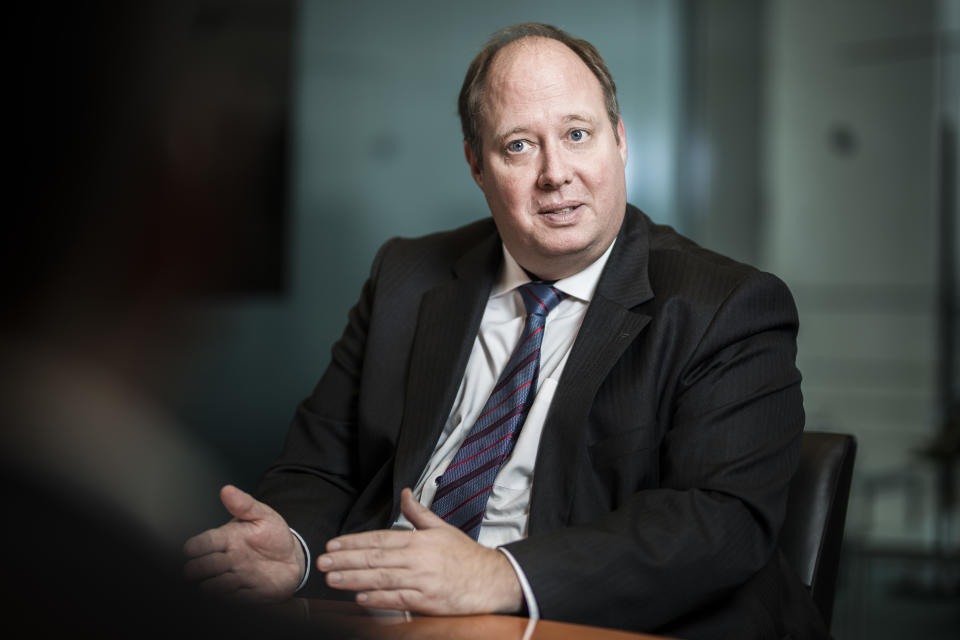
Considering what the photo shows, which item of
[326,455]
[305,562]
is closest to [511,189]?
[326,455]

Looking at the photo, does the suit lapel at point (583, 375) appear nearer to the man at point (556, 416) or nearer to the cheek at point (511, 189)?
the man at point (556, 416)

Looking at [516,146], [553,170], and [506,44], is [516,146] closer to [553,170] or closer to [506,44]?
[553,170]

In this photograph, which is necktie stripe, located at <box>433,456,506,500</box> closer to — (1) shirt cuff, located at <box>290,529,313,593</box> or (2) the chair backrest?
(1) shirt cuff, located at <box>290,529,313,593</box>

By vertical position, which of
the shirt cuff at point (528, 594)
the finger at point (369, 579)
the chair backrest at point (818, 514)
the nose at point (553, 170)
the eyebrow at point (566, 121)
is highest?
the eyebrow at point (566, 121)

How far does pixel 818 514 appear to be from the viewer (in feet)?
5.23

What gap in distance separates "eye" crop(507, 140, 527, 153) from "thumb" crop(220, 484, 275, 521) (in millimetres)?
853

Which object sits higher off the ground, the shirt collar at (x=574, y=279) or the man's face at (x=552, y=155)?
the man's face at (x=552, y=155)

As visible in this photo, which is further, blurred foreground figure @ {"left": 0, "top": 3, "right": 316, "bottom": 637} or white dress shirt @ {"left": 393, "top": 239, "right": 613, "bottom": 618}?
white dress shirt @ {"left": 393, "top": 239, "right": 613, "bottom": 618}

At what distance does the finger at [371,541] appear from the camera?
46.9 inches

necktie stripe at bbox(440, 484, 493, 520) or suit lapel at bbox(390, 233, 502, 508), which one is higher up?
suit lapel at bbox(390, 233, 502, 508)

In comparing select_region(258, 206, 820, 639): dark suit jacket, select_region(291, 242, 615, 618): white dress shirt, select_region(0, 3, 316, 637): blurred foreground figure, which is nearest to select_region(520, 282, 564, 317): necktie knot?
select_region(291, 242, 615, 618): white dress shirt

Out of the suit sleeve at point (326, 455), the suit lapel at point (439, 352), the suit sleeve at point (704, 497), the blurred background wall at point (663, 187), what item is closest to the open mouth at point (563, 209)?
the suit lapel at point (439, 352)

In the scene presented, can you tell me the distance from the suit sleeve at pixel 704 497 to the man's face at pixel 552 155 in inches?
12.8

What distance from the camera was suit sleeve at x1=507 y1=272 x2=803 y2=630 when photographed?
4.20ft
